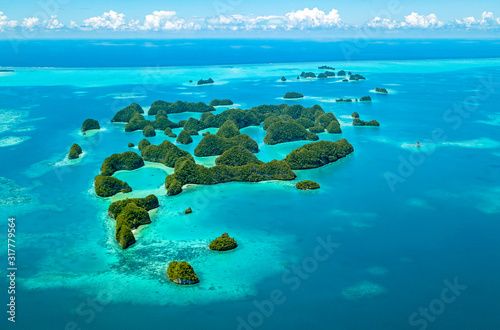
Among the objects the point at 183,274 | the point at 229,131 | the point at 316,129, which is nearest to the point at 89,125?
the point at 229,131

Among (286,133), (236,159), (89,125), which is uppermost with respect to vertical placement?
(236,159)

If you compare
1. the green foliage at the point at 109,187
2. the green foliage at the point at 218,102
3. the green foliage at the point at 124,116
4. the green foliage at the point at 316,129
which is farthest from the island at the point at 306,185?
the green foliage at the point at 218,102

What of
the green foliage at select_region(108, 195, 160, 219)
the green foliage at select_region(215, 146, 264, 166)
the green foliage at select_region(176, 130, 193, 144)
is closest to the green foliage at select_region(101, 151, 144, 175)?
the green foliage at select_region(215, 146, 264, 166)

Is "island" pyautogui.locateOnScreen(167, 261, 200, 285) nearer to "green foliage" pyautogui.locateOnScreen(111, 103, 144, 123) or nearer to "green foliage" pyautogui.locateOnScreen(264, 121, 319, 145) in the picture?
"green foliage" pyautogui.locateOnScreen(264, 121, 319, 145)

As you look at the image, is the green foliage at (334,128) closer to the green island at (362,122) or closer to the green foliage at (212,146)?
the green island at (362,122)

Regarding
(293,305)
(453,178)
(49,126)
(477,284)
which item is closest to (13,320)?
(293,305)

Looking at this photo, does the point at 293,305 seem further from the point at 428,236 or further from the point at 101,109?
the point at 101,109

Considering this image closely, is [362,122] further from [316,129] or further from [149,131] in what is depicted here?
[149,131]
